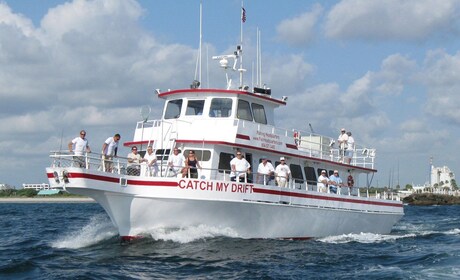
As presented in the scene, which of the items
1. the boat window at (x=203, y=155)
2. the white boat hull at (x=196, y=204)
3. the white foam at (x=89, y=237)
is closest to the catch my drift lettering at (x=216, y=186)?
the white boat hull at (x=196, y=204)

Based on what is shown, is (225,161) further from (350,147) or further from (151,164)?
(350,147)

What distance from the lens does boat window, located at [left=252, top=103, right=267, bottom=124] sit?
2211 centimetres

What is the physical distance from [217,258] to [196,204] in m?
2.31

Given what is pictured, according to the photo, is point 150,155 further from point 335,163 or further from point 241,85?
point 335,163

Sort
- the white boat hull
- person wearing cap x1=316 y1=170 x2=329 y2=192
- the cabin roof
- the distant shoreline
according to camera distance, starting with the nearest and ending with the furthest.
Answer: the white boat hull → the cabin roof → person wearing cap x1=316 y1=170 x2=329 y2=192 → the distant shoreline

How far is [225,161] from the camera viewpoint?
2066cm

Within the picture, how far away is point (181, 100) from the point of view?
21.9m

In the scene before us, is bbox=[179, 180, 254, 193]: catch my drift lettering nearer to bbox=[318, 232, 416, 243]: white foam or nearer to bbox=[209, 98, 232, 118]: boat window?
bbox=[209, 98, 232, 118]: boat window

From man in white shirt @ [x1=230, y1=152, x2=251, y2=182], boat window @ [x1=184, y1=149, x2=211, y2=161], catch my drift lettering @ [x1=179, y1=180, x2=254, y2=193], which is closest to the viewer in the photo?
catch my drift lettering @ [x1=179, y1=180, x2=254, y2=193]

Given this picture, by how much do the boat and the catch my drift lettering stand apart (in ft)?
0.09

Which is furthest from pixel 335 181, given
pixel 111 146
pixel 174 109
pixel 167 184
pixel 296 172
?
pixel 111 146

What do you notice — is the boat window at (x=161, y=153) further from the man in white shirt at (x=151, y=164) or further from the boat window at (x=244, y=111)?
the boat window at (x=244, y=111)

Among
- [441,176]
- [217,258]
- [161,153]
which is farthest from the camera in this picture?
[441,176]

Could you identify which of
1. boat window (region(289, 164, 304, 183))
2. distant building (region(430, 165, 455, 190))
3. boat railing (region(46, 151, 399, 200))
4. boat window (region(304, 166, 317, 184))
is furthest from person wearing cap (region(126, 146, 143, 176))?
distant building (region(430, 165, 455, 190))
